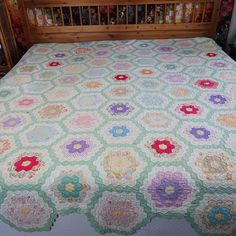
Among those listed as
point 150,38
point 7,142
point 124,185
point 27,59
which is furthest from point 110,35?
point 124,185

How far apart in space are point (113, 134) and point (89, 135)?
0.13 m

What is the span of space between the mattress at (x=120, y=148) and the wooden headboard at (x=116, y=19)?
832 millimetres

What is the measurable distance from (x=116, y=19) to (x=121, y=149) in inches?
72.8

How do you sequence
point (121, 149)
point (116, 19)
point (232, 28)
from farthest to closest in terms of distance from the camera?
point (232, 28)
point (116, 19)
point (121, 149)

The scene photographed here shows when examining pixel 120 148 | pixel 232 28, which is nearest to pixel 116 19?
pixel 232 28

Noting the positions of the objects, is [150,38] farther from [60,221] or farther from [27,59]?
[60,221]

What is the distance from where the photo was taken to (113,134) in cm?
140

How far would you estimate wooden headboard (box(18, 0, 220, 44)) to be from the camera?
2.66 metres

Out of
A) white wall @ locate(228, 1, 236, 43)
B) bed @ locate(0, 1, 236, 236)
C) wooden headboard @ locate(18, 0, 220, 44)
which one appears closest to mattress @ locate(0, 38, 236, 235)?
bed @ locate(0, 1, 236, 236)

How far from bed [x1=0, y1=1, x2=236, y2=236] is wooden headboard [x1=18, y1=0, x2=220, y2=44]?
2.74 ft

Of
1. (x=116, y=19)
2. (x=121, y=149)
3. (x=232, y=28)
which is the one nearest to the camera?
(x=121, y=149)

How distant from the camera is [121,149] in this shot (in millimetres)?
1292

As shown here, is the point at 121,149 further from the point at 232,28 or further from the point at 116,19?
the point at 232,28

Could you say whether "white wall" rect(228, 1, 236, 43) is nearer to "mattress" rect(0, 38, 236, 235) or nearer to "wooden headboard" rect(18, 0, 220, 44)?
"wooden headboard" rect(18, 0, 220, 44)
